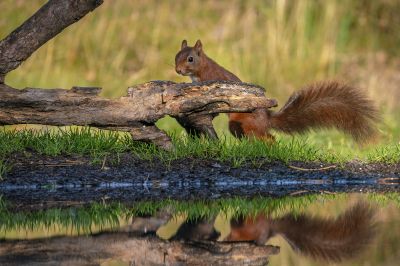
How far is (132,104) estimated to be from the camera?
6.95 metres

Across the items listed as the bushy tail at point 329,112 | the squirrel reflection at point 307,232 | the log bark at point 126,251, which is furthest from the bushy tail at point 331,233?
the bushy tail at point 329,112

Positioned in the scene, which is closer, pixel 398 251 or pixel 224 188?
pixel 398 251

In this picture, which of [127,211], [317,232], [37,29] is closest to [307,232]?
[317,232]

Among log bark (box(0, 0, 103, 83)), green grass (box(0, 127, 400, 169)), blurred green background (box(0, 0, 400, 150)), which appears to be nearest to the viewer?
log bark (box(0, 0, 103, 83))

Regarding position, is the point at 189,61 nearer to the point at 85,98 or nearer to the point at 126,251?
the point at 85,98

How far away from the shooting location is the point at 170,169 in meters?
7.05

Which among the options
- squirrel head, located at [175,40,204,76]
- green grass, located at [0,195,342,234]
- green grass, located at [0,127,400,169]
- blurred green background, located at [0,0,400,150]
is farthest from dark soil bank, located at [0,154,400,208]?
blurred green background, located at [0,0,400,150]

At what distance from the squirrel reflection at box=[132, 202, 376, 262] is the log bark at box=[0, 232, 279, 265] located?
168 mm

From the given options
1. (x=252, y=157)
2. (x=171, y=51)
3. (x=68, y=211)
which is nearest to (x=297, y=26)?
(x=171, y=51)

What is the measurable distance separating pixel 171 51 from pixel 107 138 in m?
5.15

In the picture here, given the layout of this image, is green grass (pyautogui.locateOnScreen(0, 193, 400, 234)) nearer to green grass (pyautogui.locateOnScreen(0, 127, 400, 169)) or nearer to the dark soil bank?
the dark soil bank

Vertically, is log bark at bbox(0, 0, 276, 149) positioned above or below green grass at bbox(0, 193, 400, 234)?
above

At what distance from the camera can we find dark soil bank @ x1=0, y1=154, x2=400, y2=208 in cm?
670

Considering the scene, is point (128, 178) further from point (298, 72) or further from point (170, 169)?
point (298, 72)
